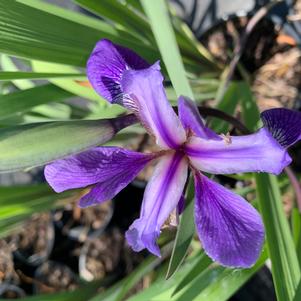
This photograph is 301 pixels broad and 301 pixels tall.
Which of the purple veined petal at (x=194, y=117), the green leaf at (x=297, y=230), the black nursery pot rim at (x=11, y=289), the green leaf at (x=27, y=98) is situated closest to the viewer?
the purple veined petal at (x=194, y=117)

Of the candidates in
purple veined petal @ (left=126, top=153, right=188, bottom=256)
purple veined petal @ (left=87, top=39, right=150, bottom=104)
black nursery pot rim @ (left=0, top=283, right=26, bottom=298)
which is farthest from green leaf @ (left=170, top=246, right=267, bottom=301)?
black nursery pot rim @ (left=0, top=283, right=26, bottom=298)

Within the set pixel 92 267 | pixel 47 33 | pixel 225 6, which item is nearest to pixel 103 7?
pixel 47 33

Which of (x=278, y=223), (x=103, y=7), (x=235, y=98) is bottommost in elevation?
(x=278, y=223)

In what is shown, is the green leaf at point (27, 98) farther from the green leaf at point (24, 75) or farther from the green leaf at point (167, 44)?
the green leaf at point (167, 44)

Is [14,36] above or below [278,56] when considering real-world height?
above

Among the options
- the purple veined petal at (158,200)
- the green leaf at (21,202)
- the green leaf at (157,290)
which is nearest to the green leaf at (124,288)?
the green leaf at (157,290)

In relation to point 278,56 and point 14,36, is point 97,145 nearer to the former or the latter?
point 14,36

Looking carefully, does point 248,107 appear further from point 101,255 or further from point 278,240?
point 101,255
